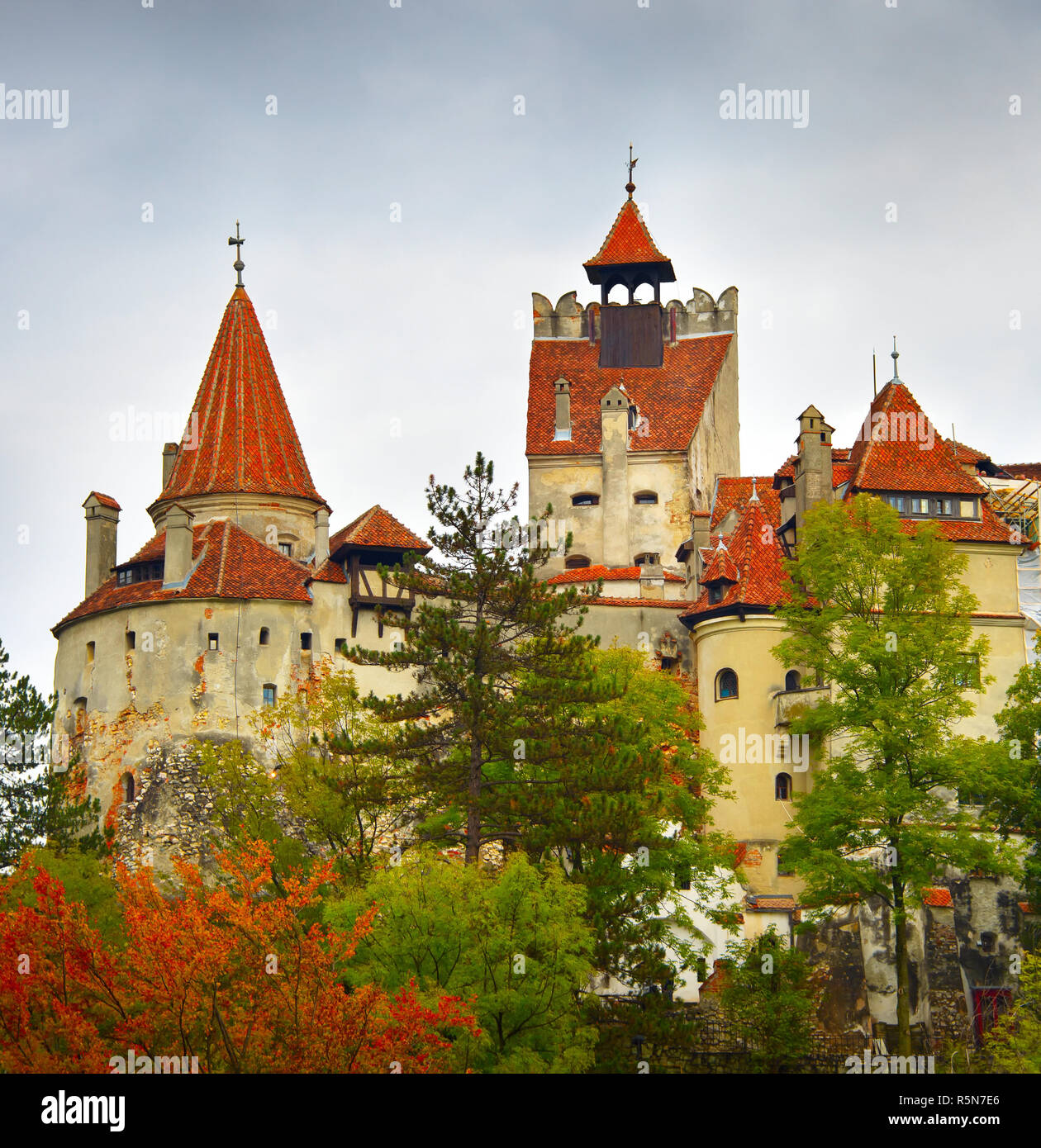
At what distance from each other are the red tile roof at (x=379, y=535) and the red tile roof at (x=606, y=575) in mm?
4614

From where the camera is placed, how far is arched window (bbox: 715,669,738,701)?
5544 cm

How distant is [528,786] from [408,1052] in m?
10.2

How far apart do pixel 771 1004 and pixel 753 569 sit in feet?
57.9

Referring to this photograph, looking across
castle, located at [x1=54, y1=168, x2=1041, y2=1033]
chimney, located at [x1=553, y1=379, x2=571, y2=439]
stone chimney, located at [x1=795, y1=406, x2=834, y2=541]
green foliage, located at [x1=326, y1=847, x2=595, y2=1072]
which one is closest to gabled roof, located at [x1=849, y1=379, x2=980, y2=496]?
castle, located at [x1=54, y1=168, x2=1041, y2=1033]

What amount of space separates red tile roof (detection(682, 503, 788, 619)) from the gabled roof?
2.90 meters

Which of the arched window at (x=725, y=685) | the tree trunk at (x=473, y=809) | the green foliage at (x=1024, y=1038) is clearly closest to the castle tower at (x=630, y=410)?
the arched window at (x=725, y=685)

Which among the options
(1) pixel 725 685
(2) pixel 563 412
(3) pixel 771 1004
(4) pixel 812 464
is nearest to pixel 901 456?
(4) pixel 812 464

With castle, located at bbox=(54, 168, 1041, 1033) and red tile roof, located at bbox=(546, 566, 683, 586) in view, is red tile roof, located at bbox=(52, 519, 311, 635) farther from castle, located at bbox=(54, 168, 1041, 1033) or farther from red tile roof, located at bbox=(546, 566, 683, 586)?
red tile roof, located at bbox=(546, 566, 683, 586)

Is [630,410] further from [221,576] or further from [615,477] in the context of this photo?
[221,576]

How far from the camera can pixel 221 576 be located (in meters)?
60.2

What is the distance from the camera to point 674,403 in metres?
71.2

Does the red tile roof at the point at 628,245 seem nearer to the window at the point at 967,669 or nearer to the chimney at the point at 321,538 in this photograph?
the chimney at the point at 321,538
